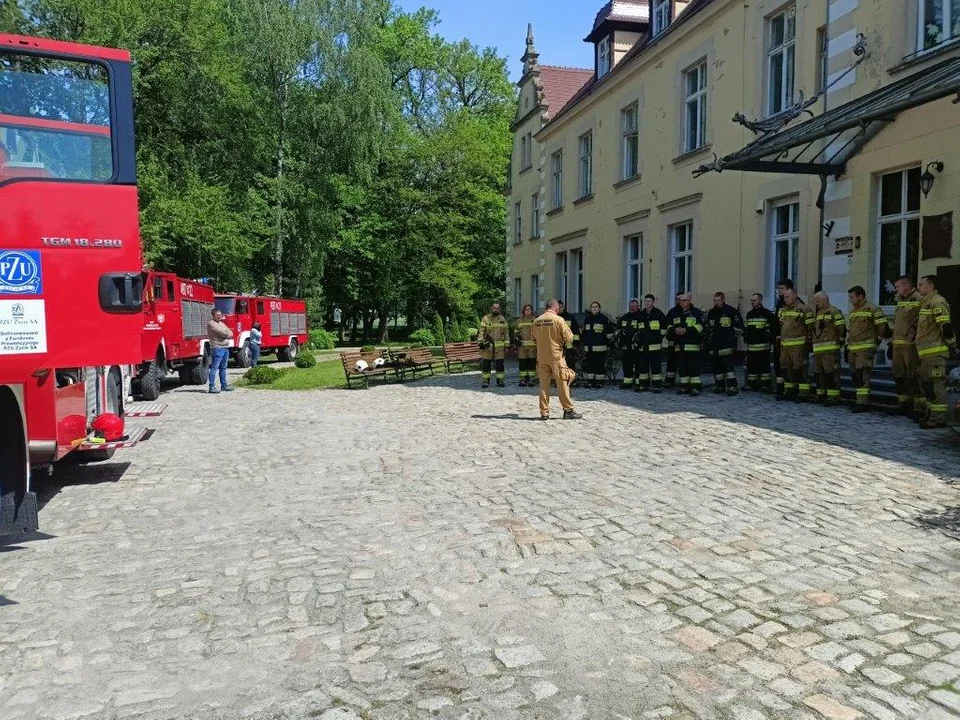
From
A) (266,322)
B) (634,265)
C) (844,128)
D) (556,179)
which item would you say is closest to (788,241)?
(844,128)

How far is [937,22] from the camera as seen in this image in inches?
440

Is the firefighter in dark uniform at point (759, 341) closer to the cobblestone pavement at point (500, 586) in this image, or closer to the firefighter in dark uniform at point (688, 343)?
the firefighter in dark uniform at point (688, 343)

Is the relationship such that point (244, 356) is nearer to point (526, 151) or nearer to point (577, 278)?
point (577, 278)

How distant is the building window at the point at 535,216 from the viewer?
93.4ft

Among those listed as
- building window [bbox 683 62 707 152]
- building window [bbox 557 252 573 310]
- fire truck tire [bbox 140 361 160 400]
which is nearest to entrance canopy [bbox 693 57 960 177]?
building window [bbox 683 62 707 152]

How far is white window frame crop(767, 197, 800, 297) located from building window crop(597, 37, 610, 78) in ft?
33.2

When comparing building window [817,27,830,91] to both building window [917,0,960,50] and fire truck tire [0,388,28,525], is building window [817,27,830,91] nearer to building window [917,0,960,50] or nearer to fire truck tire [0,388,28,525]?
building window [917,0,960,50]

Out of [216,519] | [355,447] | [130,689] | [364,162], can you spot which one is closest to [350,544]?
[216,519]

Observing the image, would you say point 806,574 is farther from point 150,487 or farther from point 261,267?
point 261,267

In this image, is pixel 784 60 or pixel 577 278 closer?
pixel 784 60

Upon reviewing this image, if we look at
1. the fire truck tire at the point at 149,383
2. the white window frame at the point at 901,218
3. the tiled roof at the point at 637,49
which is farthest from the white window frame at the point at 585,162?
the fire truck tire at the point at 149,383

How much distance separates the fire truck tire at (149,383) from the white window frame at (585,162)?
1383 cm

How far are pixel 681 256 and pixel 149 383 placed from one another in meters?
12.2

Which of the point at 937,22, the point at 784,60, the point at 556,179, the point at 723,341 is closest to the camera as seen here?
the point at 937,22
